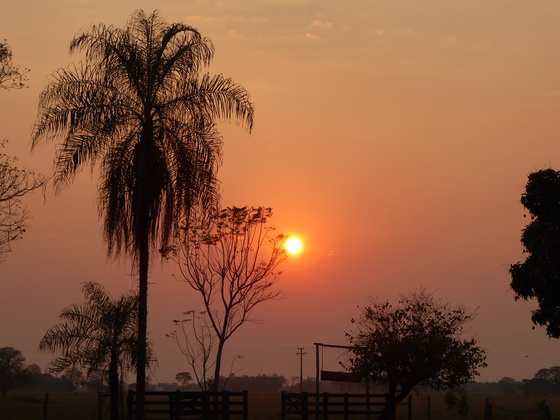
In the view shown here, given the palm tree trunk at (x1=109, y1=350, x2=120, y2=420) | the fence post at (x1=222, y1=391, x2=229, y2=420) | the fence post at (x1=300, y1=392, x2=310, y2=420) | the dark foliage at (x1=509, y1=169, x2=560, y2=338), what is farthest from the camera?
the fence post at (x1=300, y1=392, x2=310, y2=420)

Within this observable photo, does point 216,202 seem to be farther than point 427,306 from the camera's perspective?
No

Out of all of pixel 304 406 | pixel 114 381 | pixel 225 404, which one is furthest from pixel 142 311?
pixel 304 406

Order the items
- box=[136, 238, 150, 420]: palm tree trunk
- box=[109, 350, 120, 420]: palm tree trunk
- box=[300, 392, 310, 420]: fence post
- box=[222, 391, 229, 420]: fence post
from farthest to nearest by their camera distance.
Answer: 1. box=[300, 392, 310, 420]: fence post
2. box=[222, 391, 229, 420]: fence post
3. box=[109, 350, 120, 420]: palm tree trunk
4. box=[136, 238, 150, 420]: palm tree trunk

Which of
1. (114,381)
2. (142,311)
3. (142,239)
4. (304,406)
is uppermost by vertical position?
(142,239)

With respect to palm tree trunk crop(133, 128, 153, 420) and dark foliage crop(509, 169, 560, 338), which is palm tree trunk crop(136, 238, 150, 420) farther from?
dark foliage crop(509, 169, 560, 338)

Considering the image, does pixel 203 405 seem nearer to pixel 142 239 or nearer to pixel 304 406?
pixel 304 406

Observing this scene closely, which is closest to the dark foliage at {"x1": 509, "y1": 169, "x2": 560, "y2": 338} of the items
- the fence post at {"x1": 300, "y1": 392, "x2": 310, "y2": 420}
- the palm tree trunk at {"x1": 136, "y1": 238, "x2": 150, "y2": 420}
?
the fence post at {"x1": 300, "y1": 392, "x2": 310, "y2": 420}

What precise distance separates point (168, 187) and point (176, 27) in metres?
4.69

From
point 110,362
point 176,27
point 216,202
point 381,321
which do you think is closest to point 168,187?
point 216,202

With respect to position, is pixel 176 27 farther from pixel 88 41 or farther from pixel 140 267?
pixel 140 267

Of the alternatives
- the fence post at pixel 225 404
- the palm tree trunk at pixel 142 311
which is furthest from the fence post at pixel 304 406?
the palm tree trunk at pixel 142 311

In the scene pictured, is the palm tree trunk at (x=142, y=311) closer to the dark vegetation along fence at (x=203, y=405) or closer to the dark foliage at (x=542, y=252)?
the dark vegetation along fence at (x=203, y=405)

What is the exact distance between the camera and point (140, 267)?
74.4 ft

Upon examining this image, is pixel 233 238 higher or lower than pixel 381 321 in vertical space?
higher
